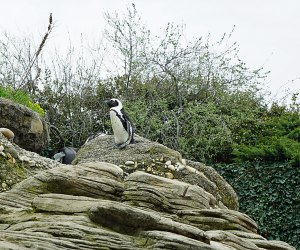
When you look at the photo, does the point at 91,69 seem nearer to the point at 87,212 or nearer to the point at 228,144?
the point at 228,144

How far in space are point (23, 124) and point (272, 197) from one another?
6.27 m

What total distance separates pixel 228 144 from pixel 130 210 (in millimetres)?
12335

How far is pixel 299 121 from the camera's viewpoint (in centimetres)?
1711

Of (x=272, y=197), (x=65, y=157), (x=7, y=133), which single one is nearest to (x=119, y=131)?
(x=7, y=133)

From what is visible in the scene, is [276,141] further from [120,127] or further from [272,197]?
[120,127]

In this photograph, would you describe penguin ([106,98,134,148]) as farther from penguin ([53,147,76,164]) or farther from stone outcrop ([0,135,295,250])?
stone outcrop ([0,135,295,250])

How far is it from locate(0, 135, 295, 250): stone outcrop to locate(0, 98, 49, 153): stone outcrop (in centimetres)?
181

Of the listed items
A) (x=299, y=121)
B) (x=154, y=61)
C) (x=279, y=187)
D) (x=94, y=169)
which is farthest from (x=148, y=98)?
(x=94, y=169)

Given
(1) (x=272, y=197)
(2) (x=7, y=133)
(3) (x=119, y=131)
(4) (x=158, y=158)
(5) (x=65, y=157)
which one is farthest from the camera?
(1) (x=272, y=197)

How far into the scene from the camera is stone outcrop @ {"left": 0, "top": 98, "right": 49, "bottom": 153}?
9.37m

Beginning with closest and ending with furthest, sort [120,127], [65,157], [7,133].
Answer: [7,133], [120,127], [65,157]

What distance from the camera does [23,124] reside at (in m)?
9.55

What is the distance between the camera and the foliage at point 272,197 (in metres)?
13.3

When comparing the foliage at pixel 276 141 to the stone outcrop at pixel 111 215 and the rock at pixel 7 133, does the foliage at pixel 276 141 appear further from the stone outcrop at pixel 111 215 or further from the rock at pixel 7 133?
the stone outcrop at pixel 111 215
